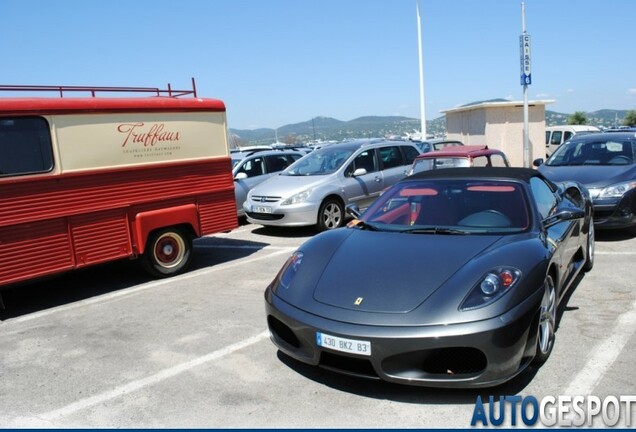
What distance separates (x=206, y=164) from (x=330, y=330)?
4.67 metres

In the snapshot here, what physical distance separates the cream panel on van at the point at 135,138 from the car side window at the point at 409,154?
4758 millimetres

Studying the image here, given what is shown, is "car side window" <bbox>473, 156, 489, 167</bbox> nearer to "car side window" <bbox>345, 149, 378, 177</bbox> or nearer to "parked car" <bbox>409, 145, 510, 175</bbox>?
"parked car" <bbox>409, 145, 510, 175</bbox>

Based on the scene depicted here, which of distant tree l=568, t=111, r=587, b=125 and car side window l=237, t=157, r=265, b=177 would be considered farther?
distant tree l=568, t=111, r=587, b=125

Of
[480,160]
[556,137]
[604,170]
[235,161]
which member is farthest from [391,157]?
[556,137]

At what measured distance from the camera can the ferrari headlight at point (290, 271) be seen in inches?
153

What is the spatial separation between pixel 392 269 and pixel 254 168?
858 centimetres

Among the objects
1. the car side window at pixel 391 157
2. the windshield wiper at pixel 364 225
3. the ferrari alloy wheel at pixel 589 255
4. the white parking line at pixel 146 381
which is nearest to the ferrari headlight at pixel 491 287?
the windshield wiper at pixel 364 225

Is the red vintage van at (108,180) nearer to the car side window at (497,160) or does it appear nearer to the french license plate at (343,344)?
the french license plate at (343,344)

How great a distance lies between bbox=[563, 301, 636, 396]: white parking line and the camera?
3.43m

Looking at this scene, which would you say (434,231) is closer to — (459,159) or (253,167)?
(459,159)

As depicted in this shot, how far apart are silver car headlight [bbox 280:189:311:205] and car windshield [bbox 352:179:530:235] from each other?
15.2 ft

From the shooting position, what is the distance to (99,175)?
20.7ft

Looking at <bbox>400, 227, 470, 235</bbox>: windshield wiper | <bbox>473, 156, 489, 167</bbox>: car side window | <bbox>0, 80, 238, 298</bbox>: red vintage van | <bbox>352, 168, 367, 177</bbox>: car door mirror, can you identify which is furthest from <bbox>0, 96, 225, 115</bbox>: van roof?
<bbox>473, 156, 489, 167</bbox>: car side window

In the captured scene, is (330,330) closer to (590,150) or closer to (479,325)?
(479,325)
